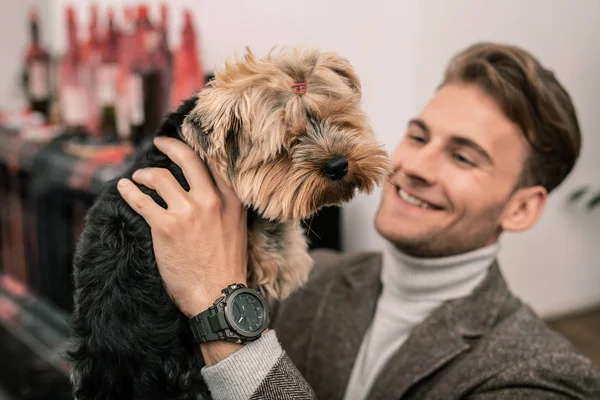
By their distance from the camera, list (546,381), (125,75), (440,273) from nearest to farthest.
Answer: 1. (546,381)
2. (440,273)
3. (125,75)

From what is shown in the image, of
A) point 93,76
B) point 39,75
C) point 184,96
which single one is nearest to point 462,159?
point 184,96

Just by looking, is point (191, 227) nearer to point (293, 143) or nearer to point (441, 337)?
point (293, 143)

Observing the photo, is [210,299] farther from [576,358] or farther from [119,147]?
[119,147]

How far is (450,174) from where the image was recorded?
131 centimetres

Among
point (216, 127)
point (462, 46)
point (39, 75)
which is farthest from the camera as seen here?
point (39, 75)

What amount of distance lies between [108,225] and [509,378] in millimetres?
803

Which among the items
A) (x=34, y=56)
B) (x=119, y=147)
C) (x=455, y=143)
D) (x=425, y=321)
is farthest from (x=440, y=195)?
(x=34, y=56)

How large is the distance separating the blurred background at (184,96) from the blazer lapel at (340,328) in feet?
0.61

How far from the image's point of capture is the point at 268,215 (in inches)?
39.4

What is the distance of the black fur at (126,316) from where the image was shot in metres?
1.00

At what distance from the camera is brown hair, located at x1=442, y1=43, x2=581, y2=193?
1.32 meters

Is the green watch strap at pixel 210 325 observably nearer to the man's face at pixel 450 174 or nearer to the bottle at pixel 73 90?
the man's face at pixel 450 174

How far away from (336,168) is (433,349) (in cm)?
53

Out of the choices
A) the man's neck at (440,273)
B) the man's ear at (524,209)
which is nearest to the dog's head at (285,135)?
the man's neck at (440,273)
